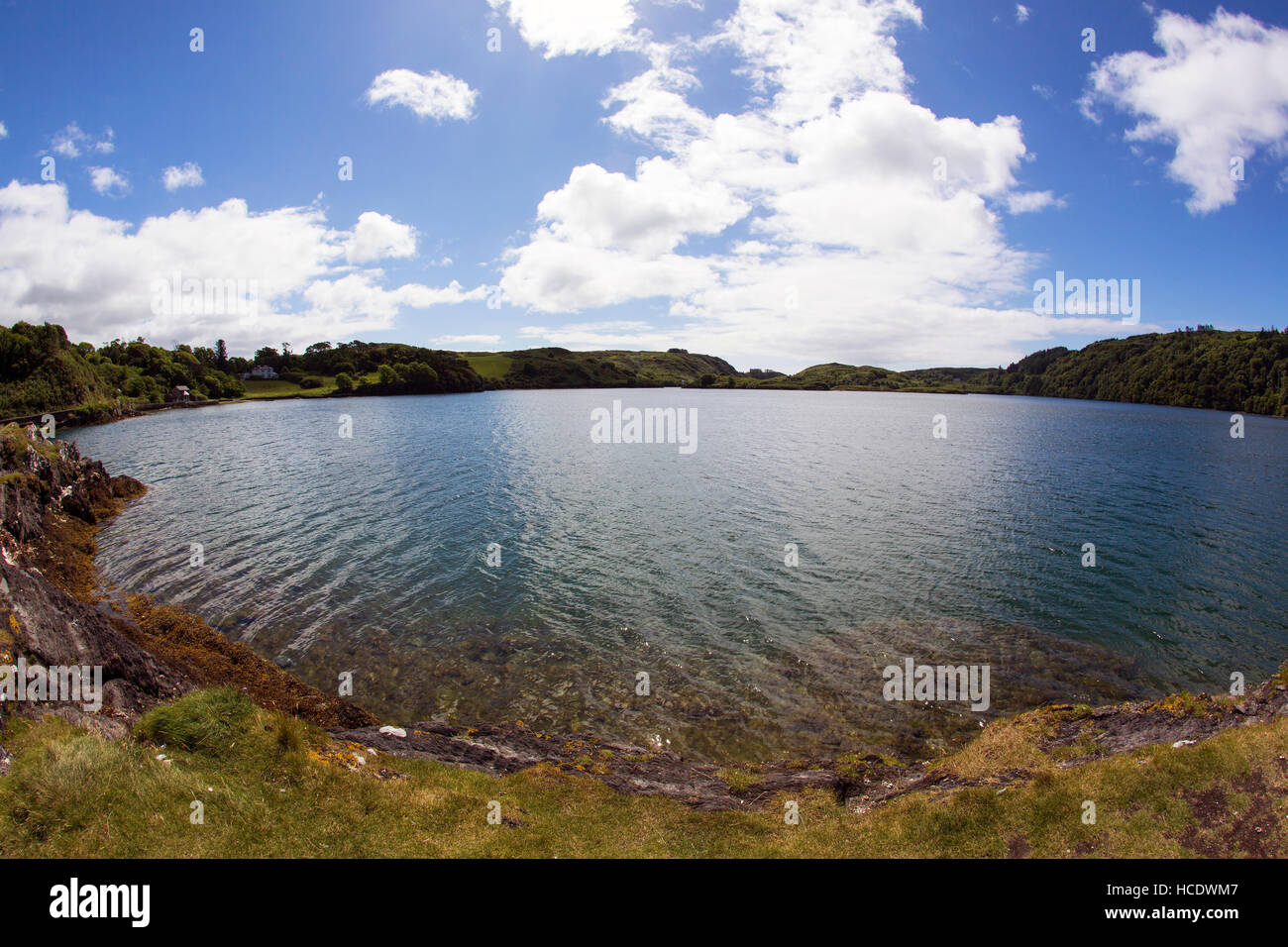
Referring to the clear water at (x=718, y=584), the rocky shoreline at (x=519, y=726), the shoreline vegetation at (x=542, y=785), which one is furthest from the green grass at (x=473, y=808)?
the clear water at (x=718, y=584)

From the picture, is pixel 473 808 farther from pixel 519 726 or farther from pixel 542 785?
pixel 519 726

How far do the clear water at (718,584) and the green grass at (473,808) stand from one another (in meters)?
4.98

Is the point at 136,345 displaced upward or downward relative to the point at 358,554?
upward

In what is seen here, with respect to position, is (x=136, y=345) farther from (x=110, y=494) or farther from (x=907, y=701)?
(x=907, y=701)

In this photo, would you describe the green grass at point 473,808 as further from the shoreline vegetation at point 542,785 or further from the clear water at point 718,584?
the clear water at point 718,584

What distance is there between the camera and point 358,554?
1273 inches

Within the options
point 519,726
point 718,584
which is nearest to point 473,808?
point 519,726

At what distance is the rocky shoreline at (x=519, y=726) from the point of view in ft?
43.9

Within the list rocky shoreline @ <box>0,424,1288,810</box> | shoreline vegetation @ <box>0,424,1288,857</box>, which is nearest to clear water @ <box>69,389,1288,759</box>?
rocky shoreline @ <box>0,424,1288,810</box>
